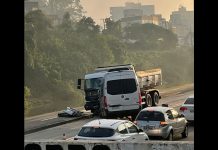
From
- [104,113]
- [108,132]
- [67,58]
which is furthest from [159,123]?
[67,58]

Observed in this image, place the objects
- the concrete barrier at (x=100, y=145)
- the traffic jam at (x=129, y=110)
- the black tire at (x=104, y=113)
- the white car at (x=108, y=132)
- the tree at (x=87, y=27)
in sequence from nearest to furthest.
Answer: the concrete barrier at (x=100, y=145), the white car at (x=108, y=132), the traffic jam at (x=129, y=110), the black tire at (x=104, y=113), the tree at (x=87, y=27)

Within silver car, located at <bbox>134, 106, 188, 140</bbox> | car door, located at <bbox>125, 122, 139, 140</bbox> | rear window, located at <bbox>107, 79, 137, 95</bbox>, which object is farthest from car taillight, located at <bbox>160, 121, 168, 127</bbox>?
rear window, located at <bbox>107, 79, 137, 95</bbox>

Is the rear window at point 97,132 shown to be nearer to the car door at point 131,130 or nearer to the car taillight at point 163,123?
the car door at point 131,130

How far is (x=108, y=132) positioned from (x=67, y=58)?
169ft

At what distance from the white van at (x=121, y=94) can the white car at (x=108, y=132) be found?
9087 mm

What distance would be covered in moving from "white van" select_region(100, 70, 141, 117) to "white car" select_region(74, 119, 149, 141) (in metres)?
9.09

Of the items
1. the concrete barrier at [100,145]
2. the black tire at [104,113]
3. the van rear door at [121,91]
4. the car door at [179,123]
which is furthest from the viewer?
the black tire at [104,113]

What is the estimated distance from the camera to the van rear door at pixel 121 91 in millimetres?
25344

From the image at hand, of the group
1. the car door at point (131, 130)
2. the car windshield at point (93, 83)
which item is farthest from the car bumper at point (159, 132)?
the car windshield at point (93, 83)

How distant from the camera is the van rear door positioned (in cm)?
2534
